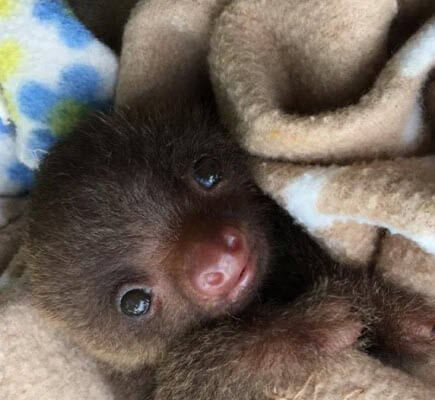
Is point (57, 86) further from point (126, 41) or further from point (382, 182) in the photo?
point (382, 182)

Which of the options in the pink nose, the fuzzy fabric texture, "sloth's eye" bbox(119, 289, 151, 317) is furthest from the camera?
the fuzzy fabric texture

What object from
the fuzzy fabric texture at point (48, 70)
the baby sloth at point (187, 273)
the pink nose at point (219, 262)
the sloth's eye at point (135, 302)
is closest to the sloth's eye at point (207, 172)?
the baby sloth at point (187, 273)

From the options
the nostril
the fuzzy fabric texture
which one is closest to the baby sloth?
the nostril

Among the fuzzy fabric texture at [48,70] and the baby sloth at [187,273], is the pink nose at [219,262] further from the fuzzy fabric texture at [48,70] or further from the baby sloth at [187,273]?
the fuzzy fabric texture at [48,70]

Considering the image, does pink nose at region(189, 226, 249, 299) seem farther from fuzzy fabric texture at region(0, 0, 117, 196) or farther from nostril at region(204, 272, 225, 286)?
fuzzy fabric texture at region(0, 0, 117, 196)

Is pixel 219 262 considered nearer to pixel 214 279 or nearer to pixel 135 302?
pixel 214 279

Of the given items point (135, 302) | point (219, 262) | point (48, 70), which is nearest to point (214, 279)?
point (219, 262)
